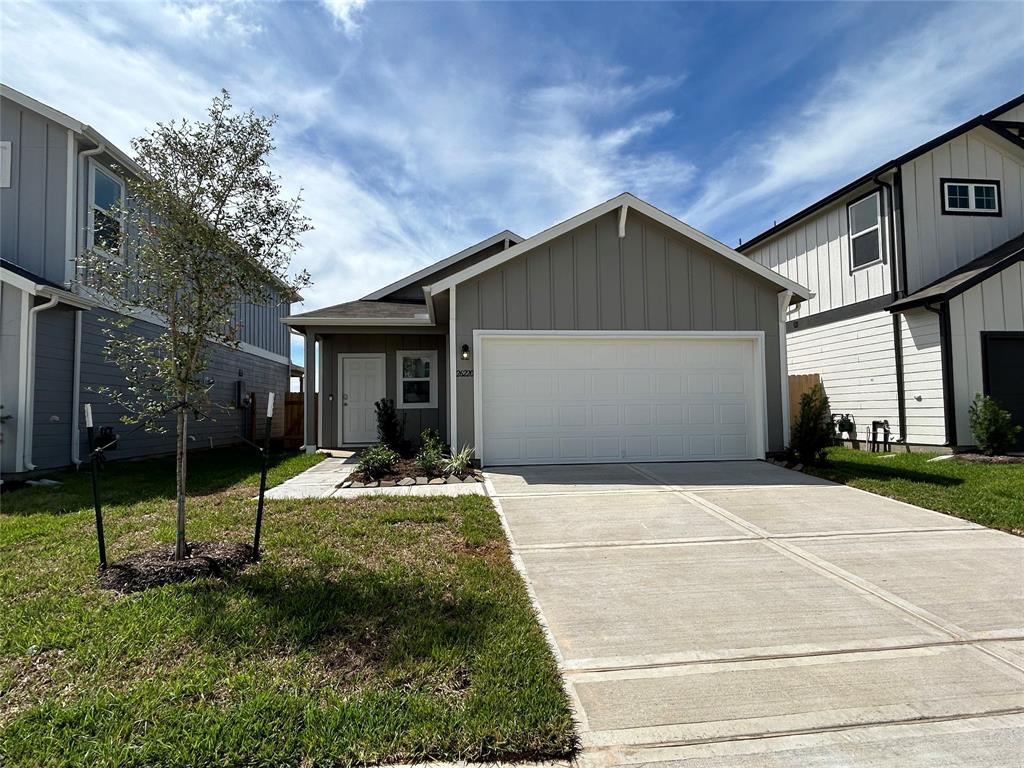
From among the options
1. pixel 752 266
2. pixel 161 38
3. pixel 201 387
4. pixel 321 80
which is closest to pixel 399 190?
pixel 321 80

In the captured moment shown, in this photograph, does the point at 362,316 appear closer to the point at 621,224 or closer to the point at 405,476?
the point at 405,476

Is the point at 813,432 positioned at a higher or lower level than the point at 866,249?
lower

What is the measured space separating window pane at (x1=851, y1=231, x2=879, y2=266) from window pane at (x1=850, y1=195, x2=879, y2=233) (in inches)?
8.4

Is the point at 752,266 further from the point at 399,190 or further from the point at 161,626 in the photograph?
the point at 161,626

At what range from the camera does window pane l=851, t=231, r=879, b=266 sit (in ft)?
36.0

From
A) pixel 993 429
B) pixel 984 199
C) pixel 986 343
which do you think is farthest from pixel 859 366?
pixel 984 199

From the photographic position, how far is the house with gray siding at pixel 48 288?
7957 mm

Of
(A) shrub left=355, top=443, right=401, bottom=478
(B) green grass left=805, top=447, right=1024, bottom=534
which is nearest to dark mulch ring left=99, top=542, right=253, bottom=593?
(A) shrub left=355, top=443, right=401, bottom=478

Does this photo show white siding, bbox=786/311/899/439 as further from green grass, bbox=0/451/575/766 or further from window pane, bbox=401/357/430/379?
green grass, bbox=0/451/575/766

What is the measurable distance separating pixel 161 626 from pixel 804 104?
12.0 m

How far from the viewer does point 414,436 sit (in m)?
11.8

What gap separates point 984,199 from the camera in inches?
427

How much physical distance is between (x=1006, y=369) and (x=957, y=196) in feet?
12.3

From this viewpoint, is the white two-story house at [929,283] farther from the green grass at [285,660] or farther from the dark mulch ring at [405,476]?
the green grass at [285,660]
